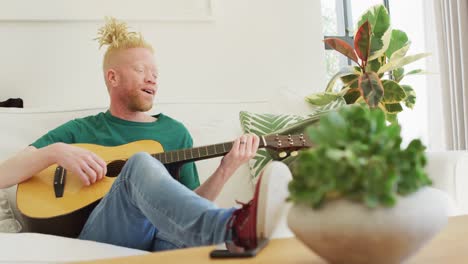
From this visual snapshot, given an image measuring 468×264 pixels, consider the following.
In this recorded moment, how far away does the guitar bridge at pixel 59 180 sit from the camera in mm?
1935

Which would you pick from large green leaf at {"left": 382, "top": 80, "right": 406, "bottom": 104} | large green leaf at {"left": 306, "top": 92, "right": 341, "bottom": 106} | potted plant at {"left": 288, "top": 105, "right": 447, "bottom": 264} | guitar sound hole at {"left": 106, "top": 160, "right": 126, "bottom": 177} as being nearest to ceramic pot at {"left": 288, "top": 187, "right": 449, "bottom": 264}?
potted plant at {"left": 288, "top": 105, "right": 447, "bottom": 264}

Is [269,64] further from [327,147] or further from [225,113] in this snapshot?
[327,147]

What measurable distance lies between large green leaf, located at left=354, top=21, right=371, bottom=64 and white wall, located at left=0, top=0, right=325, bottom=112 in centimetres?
34

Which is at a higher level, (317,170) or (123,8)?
(123,8)

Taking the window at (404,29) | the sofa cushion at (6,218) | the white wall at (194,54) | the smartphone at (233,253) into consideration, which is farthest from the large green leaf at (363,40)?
the smartphone at (233,253)

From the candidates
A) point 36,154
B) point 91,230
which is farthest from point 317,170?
point 36,154

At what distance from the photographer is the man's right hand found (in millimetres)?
1862

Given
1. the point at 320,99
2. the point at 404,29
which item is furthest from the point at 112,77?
the point at 404,29

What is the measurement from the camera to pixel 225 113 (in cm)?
240

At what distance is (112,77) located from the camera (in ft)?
Result: 7.73

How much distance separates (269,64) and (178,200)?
78.9 inches

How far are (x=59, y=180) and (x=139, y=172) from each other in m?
0.66

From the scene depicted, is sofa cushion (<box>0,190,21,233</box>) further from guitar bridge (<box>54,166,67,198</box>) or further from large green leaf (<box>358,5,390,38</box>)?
large green leaf (<box>358,5,390,38</box>)

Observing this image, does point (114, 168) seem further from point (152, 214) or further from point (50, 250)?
point (152, 214)
